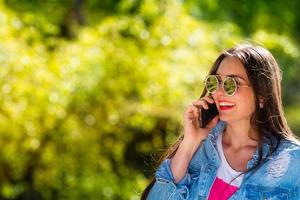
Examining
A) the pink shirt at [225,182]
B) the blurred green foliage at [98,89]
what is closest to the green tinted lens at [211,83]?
the pink shirt at [225,182]

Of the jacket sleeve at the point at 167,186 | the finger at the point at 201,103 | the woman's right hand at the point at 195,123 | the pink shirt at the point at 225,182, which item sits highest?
the finger at the point at 201,103

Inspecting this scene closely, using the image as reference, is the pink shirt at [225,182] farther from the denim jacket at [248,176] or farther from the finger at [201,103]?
the finger at [201,103]

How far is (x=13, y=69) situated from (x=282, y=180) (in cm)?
396

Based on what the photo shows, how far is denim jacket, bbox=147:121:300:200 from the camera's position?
2.22m

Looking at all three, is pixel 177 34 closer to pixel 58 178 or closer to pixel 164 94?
pixel 164 94

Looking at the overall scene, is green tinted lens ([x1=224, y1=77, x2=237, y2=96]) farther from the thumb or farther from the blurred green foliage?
the blurred green foliage

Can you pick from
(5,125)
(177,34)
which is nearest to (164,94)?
(177,34)

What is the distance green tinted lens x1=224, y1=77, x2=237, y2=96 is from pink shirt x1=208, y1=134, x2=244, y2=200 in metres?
0.22

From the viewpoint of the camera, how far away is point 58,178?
6195mm

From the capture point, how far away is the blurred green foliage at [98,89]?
232 inches

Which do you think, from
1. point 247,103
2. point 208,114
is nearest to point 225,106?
point 247,103

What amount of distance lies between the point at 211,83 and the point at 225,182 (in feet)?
1.12

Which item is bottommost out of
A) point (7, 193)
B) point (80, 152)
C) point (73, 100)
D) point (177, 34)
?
point (7, 193)

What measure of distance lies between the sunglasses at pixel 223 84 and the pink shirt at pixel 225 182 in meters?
0.23
